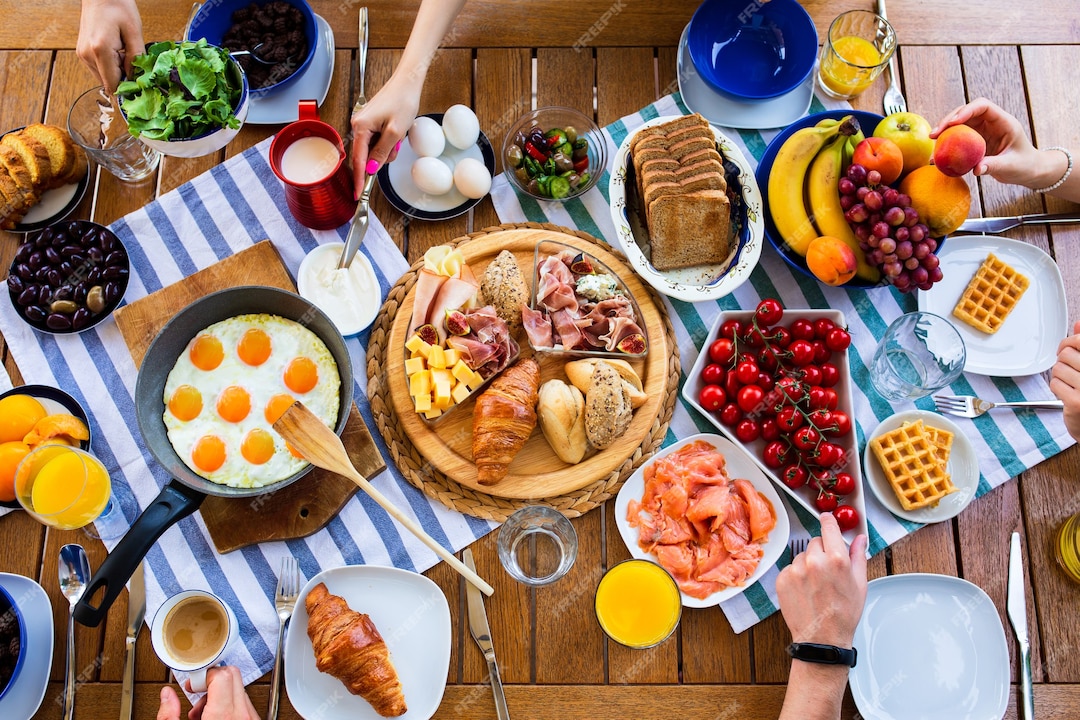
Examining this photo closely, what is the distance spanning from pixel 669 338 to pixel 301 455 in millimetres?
1375

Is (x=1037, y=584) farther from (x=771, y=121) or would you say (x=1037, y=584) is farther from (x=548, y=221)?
(x=548, y=221)

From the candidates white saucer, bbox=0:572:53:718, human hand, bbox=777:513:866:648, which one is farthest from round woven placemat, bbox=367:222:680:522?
white saucer, bbox=0:572:53:718

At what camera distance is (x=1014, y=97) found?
3.00 meters

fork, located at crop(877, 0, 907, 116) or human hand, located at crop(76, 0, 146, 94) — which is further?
fork, located at crop(877, 0, 907, 116)

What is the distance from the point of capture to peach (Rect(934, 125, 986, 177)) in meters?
2.42

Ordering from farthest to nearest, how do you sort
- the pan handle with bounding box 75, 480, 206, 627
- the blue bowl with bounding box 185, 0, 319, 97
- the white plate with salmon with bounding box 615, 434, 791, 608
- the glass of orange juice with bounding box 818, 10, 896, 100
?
1. the glass of orange juice with bounding box 818, 10, 896, 100
2. the blue bowl with bounding box 185, 0, 319, 97
3. the white plate with salmon with bounding box 615, 434, 791, 608
4. the pan handle with bounding box 75, 480, 206, 627

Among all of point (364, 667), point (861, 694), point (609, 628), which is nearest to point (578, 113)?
point (609, 628)

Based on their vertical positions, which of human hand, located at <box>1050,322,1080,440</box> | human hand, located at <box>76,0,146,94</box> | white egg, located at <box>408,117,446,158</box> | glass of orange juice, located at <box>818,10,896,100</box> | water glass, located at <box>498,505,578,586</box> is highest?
human hand, located at <box>76,0,146,94</box>

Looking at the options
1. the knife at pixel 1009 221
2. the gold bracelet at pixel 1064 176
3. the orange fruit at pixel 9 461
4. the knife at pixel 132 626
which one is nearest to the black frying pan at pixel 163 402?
the knife at pixel 132 626

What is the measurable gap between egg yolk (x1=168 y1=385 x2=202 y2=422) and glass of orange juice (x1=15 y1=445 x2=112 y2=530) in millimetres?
293

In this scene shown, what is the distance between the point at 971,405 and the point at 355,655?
2364mm

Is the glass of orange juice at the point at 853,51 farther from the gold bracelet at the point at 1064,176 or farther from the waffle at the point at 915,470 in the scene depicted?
the waffle at the point at 915,470

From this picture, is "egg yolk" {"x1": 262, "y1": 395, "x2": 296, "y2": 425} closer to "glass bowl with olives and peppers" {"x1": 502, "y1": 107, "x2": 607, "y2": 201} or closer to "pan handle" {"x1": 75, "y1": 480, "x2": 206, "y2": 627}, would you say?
"pan handle" {"x1": 75, "y1": 480, "x2": 206, "y2": 627}

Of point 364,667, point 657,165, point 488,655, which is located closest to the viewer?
point 364,667
